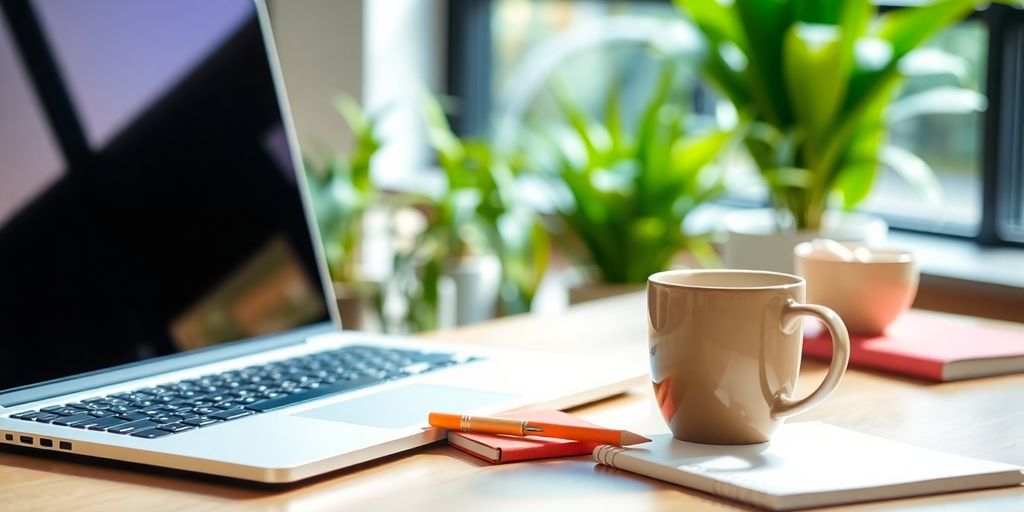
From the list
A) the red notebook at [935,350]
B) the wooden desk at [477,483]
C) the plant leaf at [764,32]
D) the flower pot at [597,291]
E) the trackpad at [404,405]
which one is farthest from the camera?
the flower pot at [597,291]

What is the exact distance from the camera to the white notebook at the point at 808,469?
61 centimetres

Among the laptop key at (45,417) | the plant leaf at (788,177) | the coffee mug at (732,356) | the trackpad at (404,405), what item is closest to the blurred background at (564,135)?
the plant leaf at (788,177)

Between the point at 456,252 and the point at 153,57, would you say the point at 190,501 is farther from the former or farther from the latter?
the point at 456,252

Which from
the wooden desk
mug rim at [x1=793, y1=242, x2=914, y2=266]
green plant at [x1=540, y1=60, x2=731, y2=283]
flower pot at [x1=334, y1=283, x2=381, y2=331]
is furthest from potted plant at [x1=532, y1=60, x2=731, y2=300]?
the wooden desk

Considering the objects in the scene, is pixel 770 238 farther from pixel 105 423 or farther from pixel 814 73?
pixel 105 423

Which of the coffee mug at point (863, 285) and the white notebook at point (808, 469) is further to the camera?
the coffee mug at point (863, 285)

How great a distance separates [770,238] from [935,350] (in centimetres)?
44

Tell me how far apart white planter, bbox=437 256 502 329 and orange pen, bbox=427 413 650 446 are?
60.1 inches

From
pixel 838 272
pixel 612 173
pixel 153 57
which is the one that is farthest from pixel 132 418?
pixel 612 173

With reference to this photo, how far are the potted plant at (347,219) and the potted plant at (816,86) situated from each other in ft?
2.65

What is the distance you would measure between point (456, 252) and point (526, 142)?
25 cm

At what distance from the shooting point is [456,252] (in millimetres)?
2279

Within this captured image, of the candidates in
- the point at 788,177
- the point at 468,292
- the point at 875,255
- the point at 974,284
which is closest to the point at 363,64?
A: the point at 468,292

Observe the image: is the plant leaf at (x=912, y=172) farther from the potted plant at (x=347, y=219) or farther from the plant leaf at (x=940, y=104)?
the potted plant at (x=347, y=219)
